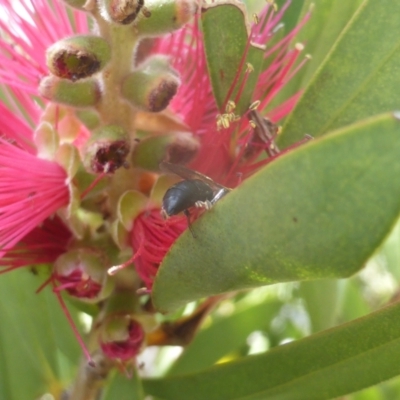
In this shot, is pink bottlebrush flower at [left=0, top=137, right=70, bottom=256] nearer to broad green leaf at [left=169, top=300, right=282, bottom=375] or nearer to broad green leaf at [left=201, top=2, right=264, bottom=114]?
broad green leaf at [left=201, top=2, right=264, bottom=114]

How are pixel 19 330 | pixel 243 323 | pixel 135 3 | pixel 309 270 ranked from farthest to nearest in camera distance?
pixel 243 323 → pixel 19 330 → pixel 135 3 → pixel 309 270

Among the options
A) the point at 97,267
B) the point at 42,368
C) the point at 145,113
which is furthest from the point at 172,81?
the point at 42,368

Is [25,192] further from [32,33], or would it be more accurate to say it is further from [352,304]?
[352,304]

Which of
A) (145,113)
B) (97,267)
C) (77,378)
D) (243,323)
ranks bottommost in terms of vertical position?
(243,323)

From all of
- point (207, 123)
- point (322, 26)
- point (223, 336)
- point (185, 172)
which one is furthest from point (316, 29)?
point (223, 336)

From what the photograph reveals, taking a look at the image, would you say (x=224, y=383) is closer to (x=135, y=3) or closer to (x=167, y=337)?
(x=167, y=337)

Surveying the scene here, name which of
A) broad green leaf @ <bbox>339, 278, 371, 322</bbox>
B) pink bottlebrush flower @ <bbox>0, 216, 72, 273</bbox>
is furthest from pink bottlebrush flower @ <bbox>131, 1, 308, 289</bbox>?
broad green leaf @ <bbox>339, 278, 371, 322</bbox>

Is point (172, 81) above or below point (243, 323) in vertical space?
above

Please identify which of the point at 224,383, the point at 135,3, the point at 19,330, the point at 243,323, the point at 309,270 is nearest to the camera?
the point at 309,270
